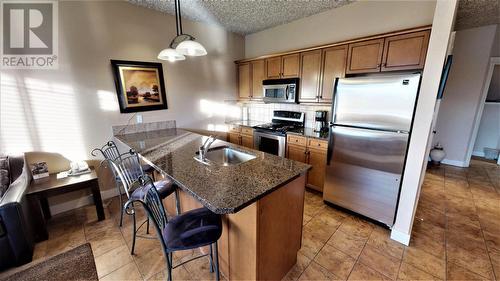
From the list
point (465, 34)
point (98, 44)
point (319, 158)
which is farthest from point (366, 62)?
point (98, 44)

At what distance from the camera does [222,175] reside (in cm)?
148

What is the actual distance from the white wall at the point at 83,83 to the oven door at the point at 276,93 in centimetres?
144

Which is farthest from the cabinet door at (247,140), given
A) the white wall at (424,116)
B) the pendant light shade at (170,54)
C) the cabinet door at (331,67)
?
the white wall at (424,116)

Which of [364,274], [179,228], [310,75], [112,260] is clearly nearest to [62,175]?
[112,260]

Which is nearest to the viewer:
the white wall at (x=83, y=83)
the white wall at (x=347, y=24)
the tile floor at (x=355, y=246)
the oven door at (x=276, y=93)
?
the tile floor at (x=355, y=246)

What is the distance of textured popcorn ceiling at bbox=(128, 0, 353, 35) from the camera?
2.75 metres

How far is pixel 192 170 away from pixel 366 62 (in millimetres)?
2400

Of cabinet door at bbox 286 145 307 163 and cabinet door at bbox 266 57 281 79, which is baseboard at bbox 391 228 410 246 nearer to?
cabinet door at bbox 286 145 307 163

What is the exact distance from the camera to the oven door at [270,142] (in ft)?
10.5

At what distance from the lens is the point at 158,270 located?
176cm

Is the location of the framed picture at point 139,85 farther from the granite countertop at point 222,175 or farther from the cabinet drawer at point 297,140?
the cabinet drawer at point 297,140

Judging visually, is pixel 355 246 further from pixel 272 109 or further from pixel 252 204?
pixel 272 109

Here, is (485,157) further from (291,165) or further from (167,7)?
(167,7)

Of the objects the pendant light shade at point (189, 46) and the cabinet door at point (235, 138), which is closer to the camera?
the pendant light shade at point (189, 46)
